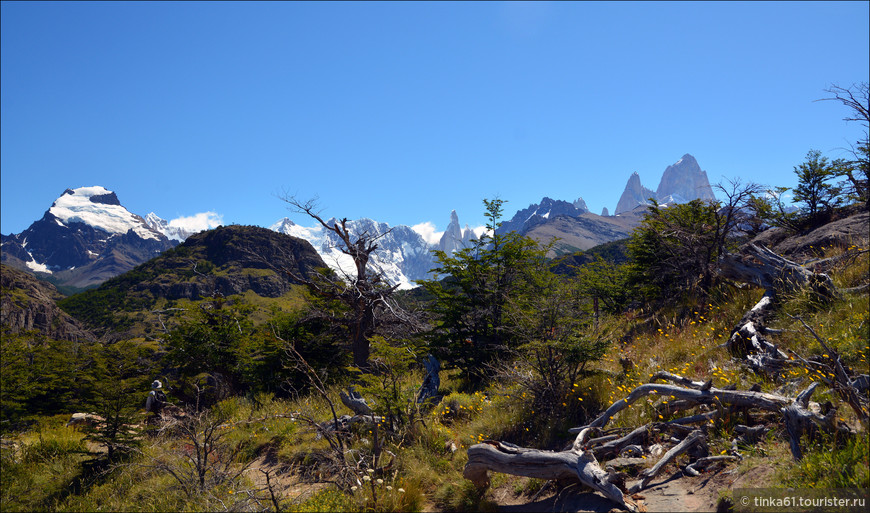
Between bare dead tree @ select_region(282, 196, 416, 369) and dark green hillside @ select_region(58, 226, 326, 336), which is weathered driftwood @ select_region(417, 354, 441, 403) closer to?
bare dead tree @ select_region(282, 196, 416, 369)

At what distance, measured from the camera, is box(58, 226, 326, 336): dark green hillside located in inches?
4008

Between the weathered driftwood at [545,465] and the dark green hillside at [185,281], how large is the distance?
9339cm

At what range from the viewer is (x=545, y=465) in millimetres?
4602

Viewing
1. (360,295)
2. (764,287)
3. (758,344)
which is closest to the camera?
(758,344)

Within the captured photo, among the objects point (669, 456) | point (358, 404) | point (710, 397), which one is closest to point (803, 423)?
point (710, 397)

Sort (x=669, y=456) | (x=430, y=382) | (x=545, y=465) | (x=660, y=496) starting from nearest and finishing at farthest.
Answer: (x=660, y=496) → (x=669, y=456) → (x=545, y=465) → (x=430, y=382)

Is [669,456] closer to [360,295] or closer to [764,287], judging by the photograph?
[764,287]

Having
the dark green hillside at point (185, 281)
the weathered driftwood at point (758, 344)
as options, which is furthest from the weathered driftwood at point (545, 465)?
the dark green hillside at point (185, 281)

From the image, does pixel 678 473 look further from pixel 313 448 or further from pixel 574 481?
pixel 313 448

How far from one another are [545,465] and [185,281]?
146132 mm

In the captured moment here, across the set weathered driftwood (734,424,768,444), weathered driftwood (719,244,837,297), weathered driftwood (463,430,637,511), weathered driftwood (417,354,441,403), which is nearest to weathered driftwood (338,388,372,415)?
weathered driftwood (417,354,441,403)

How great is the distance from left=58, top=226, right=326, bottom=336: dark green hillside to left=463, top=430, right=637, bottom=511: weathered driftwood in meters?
93.4

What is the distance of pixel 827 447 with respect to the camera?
375 centimetres

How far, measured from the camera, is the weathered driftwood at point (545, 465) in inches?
159
